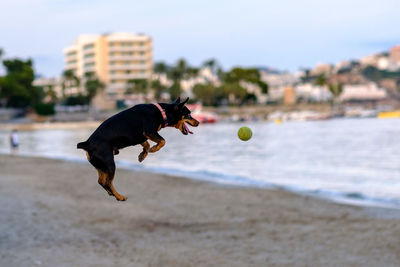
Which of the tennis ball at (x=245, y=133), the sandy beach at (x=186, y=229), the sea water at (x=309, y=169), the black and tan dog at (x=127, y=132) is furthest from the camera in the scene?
the sea water at (x=309, y=169)

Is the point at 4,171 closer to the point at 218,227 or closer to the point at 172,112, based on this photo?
the point at 218,227

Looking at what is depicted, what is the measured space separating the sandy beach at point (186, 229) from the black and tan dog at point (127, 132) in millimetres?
Answer: 25278

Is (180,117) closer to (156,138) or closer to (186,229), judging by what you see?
(156,138)

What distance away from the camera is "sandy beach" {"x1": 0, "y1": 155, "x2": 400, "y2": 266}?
29.8 meters

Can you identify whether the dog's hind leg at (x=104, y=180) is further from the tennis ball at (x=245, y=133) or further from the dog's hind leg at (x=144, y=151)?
the tennis ball at (x=245, y=133)

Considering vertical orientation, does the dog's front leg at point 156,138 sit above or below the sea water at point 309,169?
above

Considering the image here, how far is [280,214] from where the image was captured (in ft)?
144

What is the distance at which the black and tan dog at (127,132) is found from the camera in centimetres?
270

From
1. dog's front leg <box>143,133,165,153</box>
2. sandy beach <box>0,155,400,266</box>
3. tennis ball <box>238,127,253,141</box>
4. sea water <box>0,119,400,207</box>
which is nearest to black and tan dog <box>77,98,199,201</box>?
dog's front leg <box>143,133,165,153</box>

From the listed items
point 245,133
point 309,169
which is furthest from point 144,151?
point 309,169

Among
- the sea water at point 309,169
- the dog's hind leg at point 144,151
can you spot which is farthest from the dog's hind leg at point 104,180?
the sea water at point 309,169

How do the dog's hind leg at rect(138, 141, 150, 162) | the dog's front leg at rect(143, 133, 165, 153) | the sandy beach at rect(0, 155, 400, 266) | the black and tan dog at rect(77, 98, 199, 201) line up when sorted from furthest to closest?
the sandy beach at rect(0, 155, 400, 266) → the dog's hind leg at rect(138, 141, 150, 162) → the dog's front leg at rect(143, 133, 165, 153) → the black and tan dog at rect(77, 98, 199, 201)

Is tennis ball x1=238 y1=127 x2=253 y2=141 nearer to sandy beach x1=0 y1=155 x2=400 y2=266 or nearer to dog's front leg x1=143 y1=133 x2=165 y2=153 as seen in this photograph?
dog's front leg x1=143 y1=133 x2=165 y2=153

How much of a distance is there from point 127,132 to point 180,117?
0.36 metres
